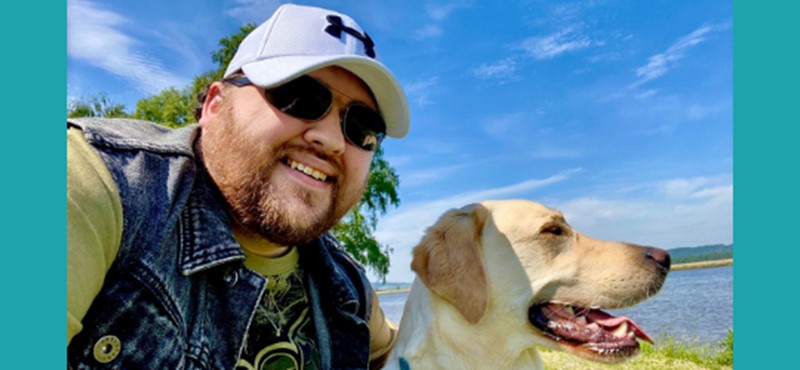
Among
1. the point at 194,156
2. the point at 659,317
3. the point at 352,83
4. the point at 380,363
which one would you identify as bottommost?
the point at 380,363

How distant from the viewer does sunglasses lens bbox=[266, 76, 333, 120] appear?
2512 millimetres

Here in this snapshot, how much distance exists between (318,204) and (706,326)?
275cm

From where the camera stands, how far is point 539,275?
9.11 feet

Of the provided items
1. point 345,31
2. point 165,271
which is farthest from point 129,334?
point 345,31

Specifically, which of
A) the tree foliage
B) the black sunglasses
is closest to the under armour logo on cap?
the black sunglasses

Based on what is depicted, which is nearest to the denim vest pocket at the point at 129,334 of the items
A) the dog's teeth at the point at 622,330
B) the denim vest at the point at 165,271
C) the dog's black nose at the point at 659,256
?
the denim vest at the point at 165,271

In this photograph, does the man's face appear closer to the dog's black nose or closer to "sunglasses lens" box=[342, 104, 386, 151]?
"sunglasses lens" box=[342, 104, 386, 151]

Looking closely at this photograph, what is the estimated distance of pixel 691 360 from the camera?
4586mm

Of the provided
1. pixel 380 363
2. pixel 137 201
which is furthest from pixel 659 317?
pixel 137 201

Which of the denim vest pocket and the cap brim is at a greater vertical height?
the cap brim

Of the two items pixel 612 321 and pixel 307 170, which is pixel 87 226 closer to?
pixel 307 170

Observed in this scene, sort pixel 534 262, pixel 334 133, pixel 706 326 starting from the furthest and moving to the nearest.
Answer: pixel 706 326, pixel 534 262, pixel 334 133

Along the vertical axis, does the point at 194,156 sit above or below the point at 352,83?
below

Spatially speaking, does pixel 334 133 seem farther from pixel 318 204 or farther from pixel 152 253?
pixel 152 253
